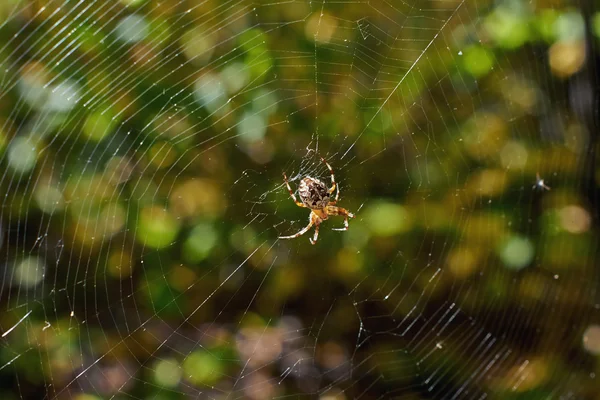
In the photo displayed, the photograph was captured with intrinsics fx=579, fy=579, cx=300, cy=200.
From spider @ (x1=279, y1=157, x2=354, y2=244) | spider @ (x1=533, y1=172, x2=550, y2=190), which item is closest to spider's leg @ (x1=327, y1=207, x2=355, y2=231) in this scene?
spider @ (x1=279, y1=157, x2=354, y2=244)

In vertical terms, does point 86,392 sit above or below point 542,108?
below

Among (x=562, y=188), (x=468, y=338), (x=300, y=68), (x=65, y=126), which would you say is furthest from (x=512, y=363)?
(x=65, y=126)

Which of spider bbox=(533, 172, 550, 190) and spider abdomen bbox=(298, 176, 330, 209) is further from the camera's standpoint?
spider bbox=(533, 172, 550, 190)

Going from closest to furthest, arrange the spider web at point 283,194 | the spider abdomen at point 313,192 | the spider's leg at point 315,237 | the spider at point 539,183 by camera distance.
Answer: the spider web at point 283,194, the spider abdomen at point 313,192, the spider's leg at point 315,237, the spider at point 539,183

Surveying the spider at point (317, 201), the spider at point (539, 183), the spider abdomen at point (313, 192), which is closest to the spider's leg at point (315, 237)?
the spider at point (317, 201)

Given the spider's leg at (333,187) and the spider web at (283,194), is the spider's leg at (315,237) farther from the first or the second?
the spider's leg at (333,187)

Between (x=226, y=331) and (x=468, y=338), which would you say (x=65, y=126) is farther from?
(x=468, y=338)

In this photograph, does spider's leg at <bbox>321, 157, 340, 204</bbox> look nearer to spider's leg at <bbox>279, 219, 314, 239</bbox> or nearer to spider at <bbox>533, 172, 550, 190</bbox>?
spider's leg at <bbox>279, 219, 314, 239</bbox>
